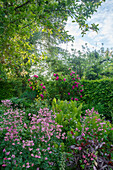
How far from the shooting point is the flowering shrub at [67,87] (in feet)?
22.4

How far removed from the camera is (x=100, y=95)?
672 centimetres

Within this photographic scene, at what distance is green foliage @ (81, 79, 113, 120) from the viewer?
247 inches

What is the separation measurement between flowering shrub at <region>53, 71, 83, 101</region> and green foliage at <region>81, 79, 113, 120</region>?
53cm

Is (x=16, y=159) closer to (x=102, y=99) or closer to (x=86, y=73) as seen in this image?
(x=102, y=99)

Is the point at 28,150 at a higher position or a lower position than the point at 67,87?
lower

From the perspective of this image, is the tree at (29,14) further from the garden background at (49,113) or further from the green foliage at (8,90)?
the green foliage at (8,90)

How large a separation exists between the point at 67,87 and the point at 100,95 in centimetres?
168

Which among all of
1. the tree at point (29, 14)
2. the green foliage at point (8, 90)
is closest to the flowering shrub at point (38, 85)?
the green foliage at point (8, 90)

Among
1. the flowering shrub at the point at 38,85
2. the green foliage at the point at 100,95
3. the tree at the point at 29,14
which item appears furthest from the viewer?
the flowering shrub at the point at 38,85

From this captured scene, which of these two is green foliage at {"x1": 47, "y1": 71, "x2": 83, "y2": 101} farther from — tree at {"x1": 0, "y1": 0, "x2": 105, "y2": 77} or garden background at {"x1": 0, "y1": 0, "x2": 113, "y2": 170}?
tree at {"x1": 0, "y1": 0, "x2": 105, "y2": 77}

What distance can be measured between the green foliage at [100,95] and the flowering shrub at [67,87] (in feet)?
1.75

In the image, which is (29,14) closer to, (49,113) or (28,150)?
(49,113)

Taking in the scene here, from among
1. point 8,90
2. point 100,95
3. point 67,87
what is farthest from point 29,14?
point 8,90

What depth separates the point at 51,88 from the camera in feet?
23.7
